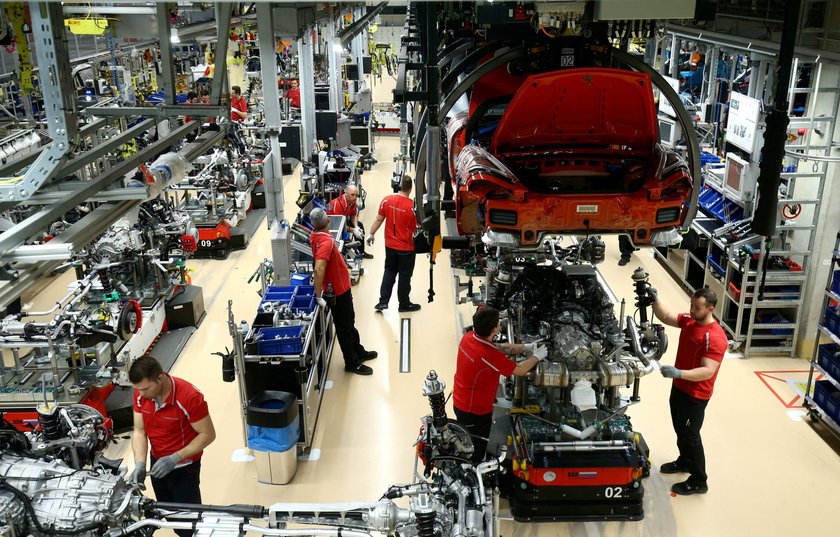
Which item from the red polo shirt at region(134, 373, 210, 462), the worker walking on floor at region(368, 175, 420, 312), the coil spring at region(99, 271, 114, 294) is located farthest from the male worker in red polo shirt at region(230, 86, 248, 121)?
the red polo shirt at region(134, 373, 210, 462)

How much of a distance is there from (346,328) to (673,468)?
339cm

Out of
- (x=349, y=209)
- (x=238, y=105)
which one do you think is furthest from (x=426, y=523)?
(x=238, y=105)

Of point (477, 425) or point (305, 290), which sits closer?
point (477, 425)

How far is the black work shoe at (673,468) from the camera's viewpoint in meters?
5.82

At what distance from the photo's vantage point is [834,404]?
6.23 m

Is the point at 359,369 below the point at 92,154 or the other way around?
below

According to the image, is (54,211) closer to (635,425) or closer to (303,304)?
(303,304)

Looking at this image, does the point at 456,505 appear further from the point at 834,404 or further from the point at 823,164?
the point at 823,164

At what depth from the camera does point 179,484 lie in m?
4.59

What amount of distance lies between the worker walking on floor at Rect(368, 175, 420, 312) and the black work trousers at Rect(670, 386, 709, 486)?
366 cm

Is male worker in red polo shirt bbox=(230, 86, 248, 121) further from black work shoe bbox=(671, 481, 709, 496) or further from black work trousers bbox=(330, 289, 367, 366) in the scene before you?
black work shoe bbox=(671, 481, 709, 496)

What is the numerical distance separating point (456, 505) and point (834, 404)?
448 cm

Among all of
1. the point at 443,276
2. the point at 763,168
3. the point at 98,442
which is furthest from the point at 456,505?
the point at 443,276

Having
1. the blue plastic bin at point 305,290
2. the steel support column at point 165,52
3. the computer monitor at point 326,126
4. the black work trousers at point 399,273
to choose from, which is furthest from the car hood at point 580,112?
the computer monitor at point 326,126
